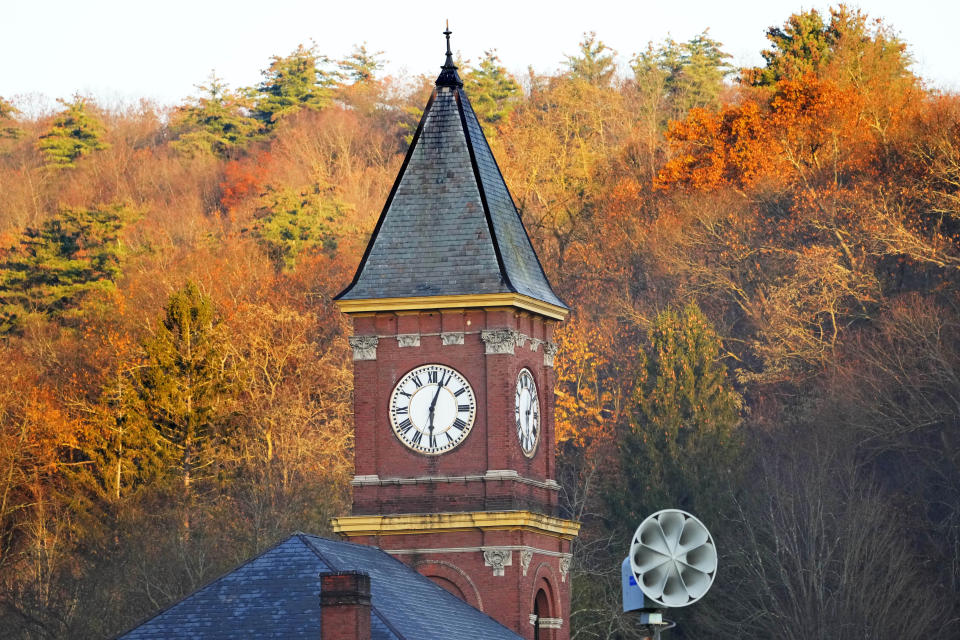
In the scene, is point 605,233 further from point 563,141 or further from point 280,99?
point 280,99

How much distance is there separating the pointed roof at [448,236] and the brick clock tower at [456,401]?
0.08 ft

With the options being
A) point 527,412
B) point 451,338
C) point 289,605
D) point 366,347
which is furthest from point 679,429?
point 289,605

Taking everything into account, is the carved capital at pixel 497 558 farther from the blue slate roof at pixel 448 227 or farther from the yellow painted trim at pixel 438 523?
the blue slate roof at pixel 448 227

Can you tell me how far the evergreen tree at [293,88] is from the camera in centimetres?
10925

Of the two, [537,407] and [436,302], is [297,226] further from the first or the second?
[436,302]

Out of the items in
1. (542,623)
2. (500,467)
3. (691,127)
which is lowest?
(542,623)

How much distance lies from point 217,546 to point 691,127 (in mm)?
26023

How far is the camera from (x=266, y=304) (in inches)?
2817

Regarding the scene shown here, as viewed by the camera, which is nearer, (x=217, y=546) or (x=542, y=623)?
(x=542, y=623)

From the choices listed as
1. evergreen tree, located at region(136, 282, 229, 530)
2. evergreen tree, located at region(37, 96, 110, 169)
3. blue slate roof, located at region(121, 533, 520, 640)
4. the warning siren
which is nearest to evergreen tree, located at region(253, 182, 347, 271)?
evergreen tree, located at region(136, 282, 229, 530)

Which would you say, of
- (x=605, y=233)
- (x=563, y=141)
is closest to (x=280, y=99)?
(x=563, y=141)

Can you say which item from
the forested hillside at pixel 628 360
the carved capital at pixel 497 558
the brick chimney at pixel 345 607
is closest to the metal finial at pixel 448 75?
the carved capital at pixel 497 558

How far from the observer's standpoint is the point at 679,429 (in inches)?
2427

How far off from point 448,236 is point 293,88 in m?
73.0
